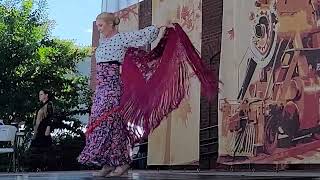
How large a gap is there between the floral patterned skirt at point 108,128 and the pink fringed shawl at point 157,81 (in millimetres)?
68

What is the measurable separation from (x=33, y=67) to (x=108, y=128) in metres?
9.20

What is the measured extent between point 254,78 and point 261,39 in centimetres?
55

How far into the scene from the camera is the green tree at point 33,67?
14.7 metres

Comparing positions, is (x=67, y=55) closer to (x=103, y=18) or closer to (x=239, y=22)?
(x=239, y=22)

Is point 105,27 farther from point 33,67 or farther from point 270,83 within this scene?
point 33,67

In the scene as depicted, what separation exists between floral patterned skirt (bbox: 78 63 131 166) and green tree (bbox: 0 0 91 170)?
6.98 m

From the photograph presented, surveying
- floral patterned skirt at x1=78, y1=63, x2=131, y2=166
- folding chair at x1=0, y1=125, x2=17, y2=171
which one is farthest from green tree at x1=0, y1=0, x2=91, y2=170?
floral patterned skirt at x1=78, y1=63, x2=131, y2=166

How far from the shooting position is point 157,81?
642 centimetres

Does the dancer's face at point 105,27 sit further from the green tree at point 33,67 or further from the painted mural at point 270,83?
the green tree at point 33,67

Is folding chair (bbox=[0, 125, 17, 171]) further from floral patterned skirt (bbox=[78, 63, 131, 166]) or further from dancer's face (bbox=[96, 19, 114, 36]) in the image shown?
dancer's face (bbox=[96, 19, 114, 36])

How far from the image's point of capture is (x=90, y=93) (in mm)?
16312

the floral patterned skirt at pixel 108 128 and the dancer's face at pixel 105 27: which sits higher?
the dancer's face at pixel 105 27

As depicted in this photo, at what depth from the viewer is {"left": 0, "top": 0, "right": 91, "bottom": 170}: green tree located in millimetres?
14672

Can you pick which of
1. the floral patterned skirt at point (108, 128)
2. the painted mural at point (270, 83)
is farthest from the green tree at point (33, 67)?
the floral patterned skirt at point (108, 128)
